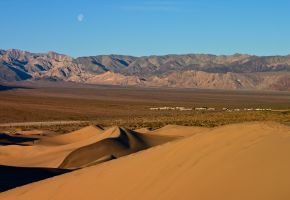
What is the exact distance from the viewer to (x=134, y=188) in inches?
455

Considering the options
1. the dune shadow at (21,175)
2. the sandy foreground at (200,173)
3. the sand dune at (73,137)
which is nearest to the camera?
the sandy foreground at (200,173)

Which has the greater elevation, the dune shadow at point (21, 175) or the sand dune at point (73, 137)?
the dune shadow at point (21, 175)

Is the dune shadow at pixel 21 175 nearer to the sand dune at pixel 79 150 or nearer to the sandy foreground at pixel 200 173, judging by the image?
the sand dune at pixel 79 150

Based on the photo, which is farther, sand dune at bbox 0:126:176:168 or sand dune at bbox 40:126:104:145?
sand dune at bbox 40:126:104:145

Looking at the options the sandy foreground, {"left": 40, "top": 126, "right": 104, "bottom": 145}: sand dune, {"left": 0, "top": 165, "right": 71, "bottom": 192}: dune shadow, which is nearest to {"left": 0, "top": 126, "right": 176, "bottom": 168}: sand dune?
{"left": 40, "top": 126, "right": 104, "bottom": 145}: sand dune

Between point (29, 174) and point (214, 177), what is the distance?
1285 centimetres

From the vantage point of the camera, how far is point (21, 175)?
21.5 m

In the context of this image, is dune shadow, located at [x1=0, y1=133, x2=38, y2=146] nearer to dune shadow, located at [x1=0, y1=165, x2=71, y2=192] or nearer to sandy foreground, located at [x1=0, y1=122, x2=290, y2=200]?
dune shadow, located at [x1=0, y1=165, x2=71, y2=192]

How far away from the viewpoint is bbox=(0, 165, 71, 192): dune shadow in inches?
782

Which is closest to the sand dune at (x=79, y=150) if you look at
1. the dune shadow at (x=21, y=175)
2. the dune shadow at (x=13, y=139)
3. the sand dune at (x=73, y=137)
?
the sand dune at (x=73, y=137)

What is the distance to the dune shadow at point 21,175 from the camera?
1987 cm

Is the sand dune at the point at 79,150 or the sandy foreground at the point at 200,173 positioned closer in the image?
the sandy foreground at the point at 200,173

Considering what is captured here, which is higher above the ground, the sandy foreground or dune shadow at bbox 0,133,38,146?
the sandy foreground

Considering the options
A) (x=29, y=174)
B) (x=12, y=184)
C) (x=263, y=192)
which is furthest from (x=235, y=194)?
(x=29, y=174)
